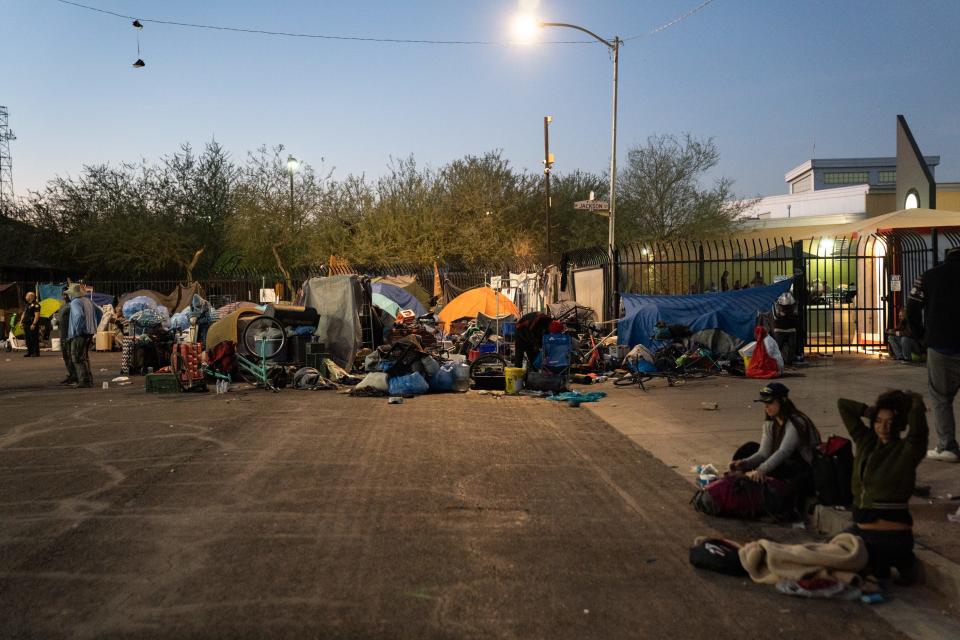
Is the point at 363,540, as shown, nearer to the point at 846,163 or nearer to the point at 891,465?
the point at 891,465

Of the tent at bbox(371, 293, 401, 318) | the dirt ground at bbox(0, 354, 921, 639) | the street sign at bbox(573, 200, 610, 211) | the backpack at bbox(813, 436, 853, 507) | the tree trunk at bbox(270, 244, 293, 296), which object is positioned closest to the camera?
the dirt ground at bbox(0, 354, 921, 639)

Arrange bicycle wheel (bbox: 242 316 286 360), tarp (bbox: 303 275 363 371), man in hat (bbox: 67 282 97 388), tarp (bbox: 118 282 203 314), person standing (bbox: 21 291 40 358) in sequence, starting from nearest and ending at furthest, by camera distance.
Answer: man in hat (bbox: 67 282 97 388) < bicycle wheel (bbox: 242 316 286 360) < tarp (bbox: 303 275 363 371) < person standing (bbox: 21 291 40 358) < tarp (bbox: 118 282 203 314)

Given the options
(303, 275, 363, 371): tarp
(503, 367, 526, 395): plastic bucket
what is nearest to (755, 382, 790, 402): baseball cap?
(503, 367, 526, 395): plastic bucket

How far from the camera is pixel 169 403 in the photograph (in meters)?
13.6

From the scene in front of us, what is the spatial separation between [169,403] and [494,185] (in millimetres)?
33637

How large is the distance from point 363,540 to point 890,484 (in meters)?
3.35

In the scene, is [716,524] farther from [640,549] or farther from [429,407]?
[429,407]

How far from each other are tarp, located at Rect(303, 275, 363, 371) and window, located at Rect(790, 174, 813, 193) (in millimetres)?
66309

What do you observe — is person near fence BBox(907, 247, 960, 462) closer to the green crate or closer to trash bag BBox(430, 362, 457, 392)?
trash bag BBox(430, 362, 457, 392)

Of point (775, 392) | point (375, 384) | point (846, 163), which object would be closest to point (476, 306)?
point (375, 384)

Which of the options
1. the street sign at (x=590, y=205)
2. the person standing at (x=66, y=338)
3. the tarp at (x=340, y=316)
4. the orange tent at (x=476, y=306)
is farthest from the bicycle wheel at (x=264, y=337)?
the orange tent at (x=476, y=306)

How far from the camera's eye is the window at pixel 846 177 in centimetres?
7688

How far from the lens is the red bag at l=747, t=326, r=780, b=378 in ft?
51.4

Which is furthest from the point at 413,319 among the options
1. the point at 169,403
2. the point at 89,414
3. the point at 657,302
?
the point at 89,414
